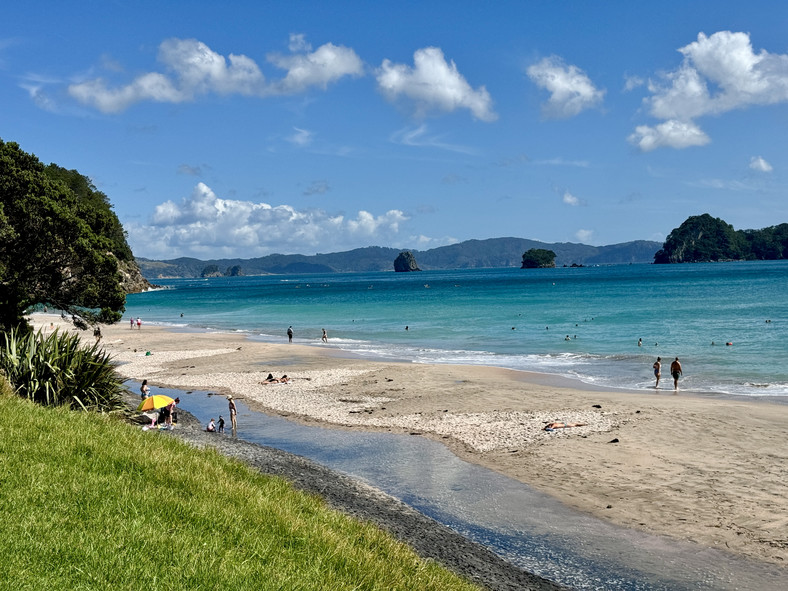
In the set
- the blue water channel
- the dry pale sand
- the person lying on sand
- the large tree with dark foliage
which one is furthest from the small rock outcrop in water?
the person lying on sand

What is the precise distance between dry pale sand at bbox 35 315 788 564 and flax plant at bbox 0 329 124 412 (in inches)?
338

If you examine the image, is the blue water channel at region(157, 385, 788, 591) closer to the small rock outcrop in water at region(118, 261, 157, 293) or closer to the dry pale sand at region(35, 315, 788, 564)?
the dry pale sand at region(35, 315, 788, 564)

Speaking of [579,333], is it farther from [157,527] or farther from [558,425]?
[157,527]

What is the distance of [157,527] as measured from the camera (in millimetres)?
8141

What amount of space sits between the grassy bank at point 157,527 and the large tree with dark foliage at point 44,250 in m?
14.7

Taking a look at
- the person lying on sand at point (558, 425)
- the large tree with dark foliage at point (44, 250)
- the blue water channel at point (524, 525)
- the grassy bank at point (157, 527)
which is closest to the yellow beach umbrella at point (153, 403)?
the blue water channel at point (524, 525)

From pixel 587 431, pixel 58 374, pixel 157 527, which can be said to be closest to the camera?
pixel 157 527

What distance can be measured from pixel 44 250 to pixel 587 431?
2111 centimetres

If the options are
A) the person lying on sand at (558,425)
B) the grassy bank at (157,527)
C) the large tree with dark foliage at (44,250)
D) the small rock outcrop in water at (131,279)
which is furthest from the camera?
the small rock outcrop in water at (131,279)

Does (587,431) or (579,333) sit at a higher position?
(579,333)

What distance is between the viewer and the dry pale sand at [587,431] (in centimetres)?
1535

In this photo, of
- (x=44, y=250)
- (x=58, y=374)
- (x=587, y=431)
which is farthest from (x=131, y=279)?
(x=587, y=431)

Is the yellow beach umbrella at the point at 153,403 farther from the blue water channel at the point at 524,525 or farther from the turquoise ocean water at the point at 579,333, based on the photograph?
the turquoise ocean water at the point at 579,333

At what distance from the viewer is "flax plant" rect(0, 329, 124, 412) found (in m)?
18.3
